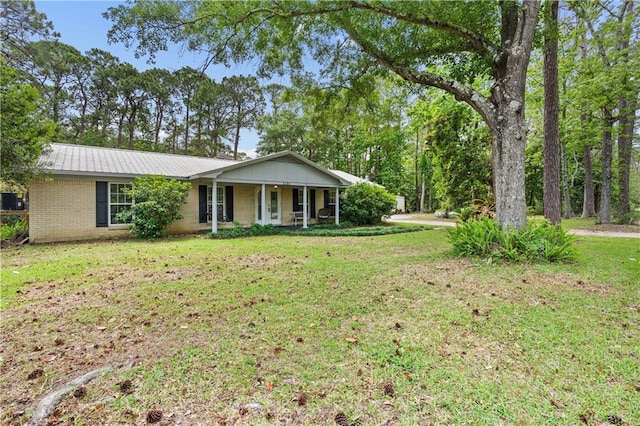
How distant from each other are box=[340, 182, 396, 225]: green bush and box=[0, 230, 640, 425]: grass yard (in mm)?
11779

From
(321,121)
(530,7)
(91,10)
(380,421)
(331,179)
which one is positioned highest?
(91,10)

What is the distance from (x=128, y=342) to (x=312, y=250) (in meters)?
5.84

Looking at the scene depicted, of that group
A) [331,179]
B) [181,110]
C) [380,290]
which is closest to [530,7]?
[380,290]

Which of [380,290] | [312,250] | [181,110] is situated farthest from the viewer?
[181,110]

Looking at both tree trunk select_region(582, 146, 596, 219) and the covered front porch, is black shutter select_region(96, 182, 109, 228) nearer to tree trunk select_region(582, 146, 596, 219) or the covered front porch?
the covered front porch

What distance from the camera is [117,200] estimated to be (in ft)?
37.5

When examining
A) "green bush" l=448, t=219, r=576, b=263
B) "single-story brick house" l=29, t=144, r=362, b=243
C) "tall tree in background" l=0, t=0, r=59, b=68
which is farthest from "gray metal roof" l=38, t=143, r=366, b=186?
"green bush" l=448, t=219, r=576, b=263

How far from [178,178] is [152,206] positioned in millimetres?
2166

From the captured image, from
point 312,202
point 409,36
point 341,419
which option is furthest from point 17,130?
A: point 312,202

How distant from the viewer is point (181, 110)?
28734mm

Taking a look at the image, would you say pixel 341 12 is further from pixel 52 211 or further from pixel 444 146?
pixel 444 146

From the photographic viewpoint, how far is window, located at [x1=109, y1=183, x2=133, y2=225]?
11.3 m

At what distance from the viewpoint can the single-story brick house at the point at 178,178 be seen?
10164 mm

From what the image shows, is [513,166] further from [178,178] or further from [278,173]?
[178,178]
